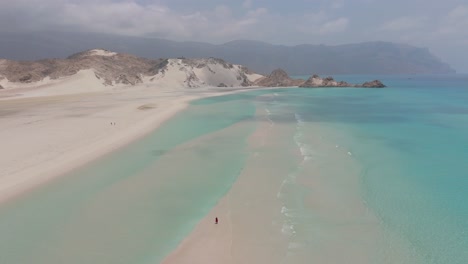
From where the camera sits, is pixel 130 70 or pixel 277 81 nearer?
pixel 130 70

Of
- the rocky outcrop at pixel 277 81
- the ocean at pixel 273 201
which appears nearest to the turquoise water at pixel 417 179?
the ocean at pixel 273 201

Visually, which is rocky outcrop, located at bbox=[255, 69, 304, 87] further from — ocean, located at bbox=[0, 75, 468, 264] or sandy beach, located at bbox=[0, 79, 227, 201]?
ocean, located at bbox=[0, 75, 468, 264]

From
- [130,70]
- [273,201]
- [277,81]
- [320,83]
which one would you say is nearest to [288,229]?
[273,201]

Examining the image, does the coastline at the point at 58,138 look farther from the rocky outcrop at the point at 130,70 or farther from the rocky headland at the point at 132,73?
the rocky outcrop at the point at 130,70

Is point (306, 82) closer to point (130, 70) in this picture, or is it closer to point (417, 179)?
point (130, 70)

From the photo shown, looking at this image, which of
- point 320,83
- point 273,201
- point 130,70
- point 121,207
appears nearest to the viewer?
point 121,207

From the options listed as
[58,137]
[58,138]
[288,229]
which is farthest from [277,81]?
[288,229]

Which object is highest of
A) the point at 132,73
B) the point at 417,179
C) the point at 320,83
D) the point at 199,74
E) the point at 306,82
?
the point at 199,74

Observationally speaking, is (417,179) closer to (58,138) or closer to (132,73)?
(58,138)

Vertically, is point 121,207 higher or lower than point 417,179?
lower

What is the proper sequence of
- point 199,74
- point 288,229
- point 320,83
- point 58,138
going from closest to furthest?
point 288,229
point 58,138
point 199,74
point 320,83
